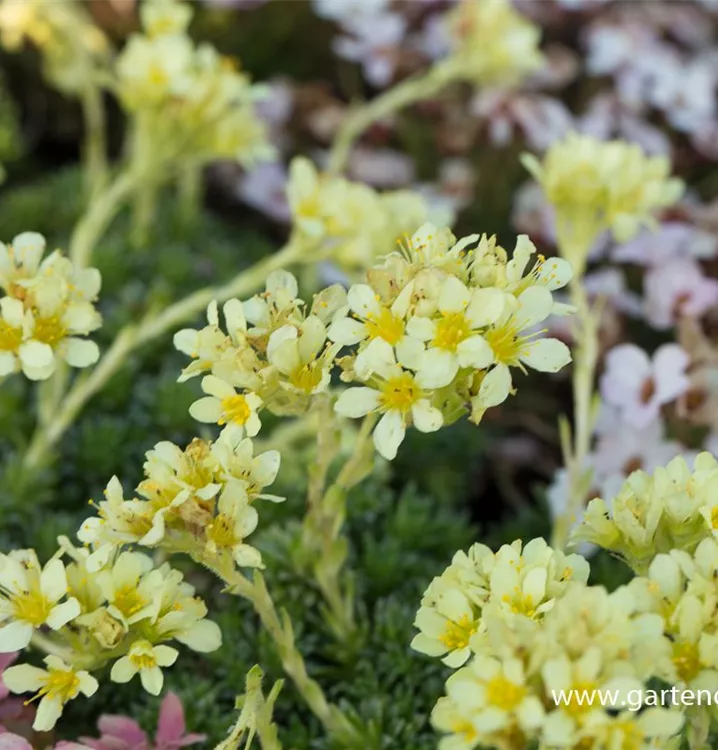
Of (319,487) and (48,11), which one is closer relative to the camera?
(319,487)

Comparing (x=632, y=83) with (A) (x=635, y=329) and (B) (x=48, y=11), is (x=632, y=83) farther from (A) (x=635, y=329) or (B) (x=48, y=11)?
(B) (x=48, y=11)

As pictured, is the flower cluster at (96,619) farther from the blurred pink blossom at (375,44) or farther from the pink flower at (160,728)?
the blurred pink blossom at (375,44)

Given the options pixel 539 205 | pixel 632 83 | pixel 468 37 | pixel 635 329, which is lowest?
pixel 635 329

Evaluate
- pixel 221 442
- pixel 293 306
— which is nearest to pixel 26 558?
pixel 221 442

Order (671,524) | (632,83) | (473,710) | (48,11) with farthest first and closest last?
(632,83)
(48,11)
(671,524)
(473,710)

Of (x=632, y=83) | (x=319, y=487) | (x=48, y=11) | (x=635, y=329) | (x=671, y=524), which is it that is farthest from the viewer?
(x=632, y=83)

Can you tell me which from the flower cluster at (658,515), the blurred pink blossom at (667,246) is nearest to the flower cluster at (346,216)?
the blurred pink blossom at (667,246)
